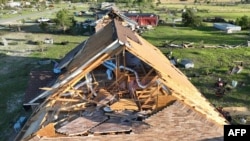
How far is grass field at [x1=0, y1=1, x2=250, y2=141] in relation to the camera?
60.7 feet

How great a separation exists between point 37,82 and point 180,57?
52.3 ft

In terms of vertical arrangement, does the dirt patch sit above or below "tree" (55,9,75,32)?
below

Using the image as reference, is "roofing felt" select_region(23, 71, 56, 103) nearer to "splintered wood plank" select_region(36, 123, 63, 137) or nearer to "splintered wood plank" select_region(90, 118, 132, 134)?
"splintered wood plank" select_region(36, 123, 63, 137)

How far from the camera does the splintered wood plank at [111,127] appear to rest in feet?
32.0

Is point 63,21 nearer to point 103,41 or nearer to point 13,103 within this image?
point 13,103

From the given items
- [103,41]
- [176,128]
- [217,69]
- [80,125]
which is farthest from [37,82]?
[217,69]

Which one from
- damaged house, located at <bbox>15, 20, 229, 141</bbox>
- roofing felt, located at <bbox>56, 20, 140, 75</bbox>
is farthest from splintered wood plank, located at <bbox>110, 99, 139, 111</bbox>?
roofing felt, located at <bbox>56, 20, 140, 75</bbox>

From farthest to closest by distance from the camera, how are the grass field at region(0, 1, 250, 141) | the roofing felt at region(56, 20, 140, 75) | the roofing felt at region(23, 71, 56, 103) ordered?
1. the grass field at region(0, 1, 250, 141)
2. the roofing felt at region(23, 71, 56, 103)
3. the roofing felt at region(56, 20, 140, 75)

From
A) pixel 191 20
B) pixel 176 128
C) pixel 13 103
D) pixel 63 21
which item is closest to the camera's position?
pixel 176 128

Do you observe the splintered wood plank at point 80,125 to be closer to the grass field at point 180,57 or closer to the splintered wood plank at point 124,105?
the splintered wood plank at point 124,105

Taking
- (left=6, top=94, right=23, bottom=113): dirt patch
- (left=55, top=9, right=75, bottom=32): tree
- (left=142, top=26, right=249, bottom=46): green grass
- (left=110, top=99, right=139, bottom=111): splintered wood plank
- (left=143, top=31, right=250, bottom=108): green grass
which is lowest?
(left=6, top=94, right=23, bottom=113): dirt patch

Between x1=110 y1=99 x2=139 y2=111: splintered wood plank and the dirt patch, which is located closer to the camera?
x1=110 y1=99 x2=139 y2=111: splintered wood plank

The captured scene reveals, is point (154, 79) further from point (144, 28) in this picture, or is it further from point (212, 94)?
point (144, 28)

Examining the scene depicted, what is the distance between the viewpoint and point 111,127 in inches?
385
